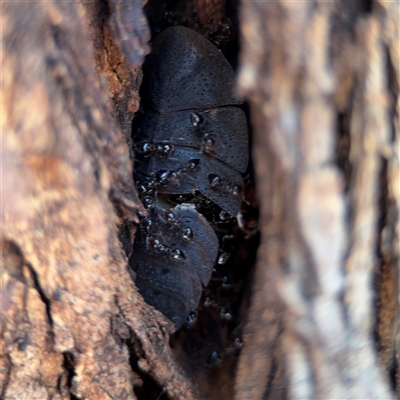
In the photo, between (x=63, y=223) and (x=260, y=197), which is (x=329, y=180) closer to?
(x=260, y=197)

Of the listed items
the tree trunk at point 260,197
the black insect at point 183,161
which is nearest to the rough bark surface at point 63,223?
the tree trunk at point 260,197

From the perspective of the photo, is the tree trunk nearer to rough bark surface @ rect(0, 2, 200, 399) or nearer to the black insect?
rough bark surface @ rect(0, 2, 200, 399)

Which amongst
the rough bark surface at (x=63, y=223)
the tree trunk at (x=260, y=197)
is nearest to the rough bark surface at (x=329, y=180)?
the tree trunk at (x=260, y=197)

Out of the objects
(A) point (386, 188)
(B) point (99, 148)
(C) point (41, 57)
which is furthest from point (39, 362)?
(A) point (386, 188)

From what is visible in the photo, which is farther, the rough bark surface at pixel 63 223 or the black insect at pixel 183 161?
the black insect at pixel 183 161

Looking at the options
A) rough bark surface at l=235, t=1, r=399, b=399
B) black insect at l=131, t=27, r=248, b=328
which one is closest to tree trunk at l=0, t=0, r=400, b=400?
rough bark surface at l=235, t=1, r=399, b=399

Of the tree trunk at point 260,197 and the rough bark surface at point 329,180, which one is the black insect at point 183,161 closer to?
the tree trunk at point 260,197

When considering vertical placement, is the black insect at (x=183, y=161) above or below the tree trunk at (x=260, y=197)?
above
